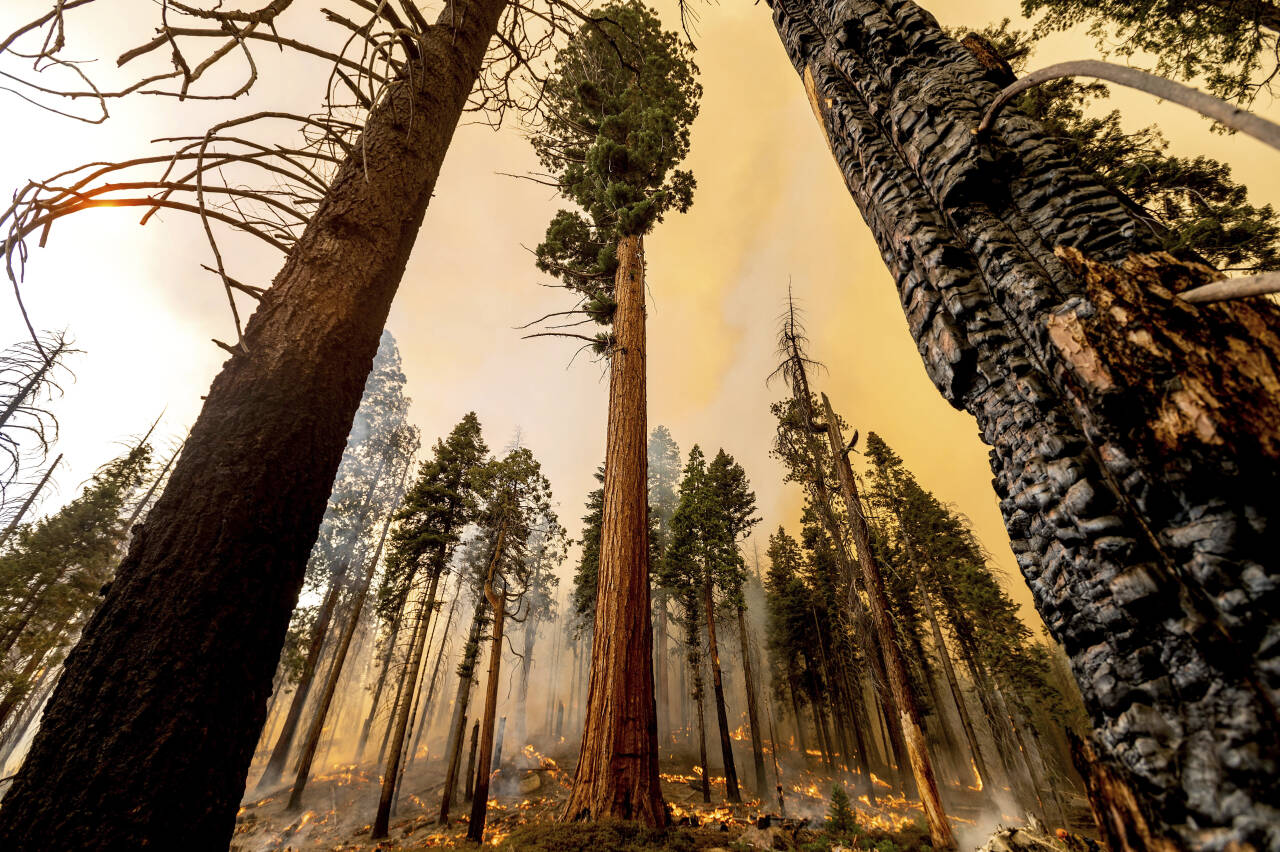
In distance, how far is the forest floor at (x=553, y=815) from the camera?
12.9ft

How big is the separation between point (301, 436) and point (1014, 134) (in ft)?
10.1

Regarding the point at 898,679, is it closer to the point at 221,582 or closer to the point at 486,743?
the point at 486,743

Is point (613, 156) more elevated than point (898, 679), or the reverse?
point (613, 156)

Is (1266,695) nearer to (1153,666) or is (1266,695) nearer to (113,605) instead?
(1153,666)

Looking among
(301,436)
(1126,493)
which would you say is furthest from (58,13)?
(1126,493)

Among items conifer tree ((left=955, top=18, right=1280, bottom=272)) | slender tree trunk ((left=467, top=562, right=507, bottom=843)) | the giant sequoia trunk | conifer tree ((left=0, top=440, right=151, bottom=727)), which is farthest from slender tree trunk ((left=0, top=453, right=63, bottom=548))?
conifer tree ((left=955, top=18, right=1280, bottom=272))

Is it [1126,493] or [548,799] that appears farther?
[548,799]

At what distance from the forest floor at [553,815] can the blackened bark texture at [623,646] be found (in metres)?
0.29

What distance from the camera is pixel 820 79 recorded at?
271 centimetres

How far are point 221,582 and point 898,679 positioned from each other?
33.4 ft

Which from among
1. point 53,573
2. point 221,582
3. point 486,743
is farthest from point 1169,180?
point 53,573

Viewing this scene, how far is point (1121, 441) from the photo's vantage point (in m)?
1.11

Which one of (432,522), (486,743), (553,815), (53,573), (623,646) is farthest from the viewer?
(432,522)

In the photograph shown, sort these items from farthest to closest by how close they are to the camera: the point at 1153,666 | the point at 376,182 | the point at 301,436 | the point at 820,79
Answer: the point at 820,79, the point at 376,182, the point at 301,436, the point at 1153,666
